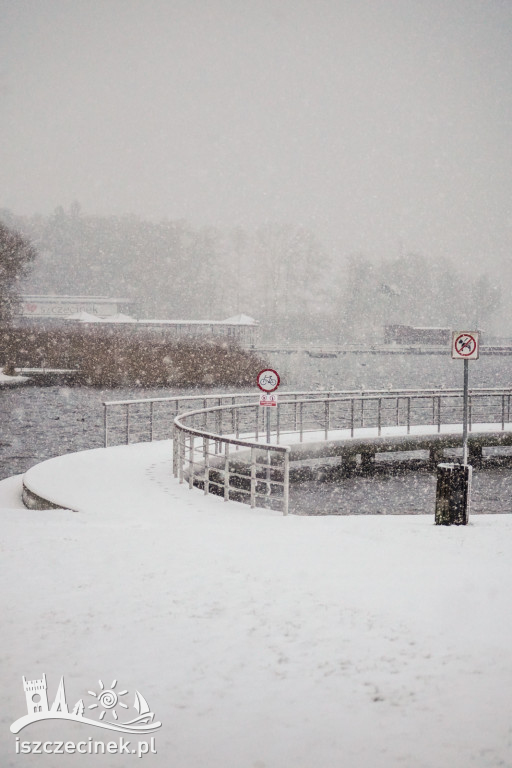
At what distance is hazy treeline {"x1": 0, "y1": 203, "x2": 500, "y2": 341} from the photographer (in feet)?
387

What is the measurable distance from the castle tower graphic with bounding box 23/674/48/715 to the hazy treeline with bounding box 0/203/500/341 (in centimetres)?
11251

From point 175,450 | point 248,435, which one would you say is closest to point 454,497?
point 175,450

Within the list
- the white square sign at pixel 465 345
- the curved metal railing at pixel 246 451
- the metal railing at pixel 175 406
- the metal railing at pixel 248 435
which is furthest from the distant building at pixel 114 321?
the white square sign at pixel 465 345

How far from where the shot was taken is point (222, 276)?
403ft

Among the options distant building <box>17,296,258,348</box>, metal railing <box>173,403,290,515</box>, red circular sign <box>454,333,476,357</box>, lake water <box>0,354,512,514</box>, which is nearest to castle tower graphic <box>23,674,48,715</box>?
metal railing <box>173,403,290,515</box>

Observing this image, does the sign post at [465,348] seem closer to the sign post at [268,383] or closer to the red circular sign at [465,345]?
the red circular sign at [465,345]

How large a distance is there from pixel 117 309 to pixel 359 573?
362 feet

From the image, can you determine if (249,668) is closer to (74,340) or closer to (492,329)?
(74,340)

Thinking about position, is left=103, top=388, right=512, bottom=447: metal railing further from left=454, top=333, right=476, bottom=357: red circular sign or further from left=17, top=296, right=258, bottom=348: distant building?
left=17, top=296, right=258, bottom=348: distant building

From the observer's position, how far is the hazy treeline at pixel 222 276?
118000 millimetres

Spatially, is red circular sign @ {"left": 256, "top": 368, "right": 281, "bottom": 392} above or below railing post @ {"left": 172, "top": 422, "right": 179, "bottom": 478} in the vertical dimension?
above

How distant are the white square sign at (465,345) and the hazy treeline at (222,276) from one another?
105 metres

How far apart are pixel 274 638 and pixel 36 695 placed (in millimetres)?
1799

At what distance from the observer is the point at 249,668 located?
4879 millimetres
